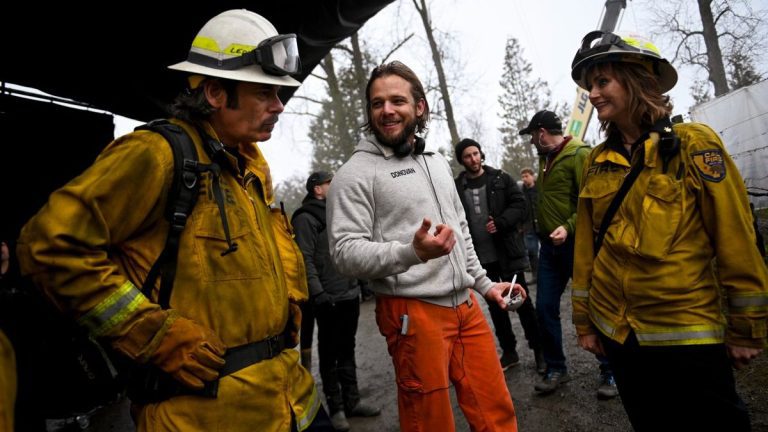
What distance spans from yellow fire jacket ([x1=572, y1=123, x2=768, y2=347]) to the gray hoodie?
830 millimetres

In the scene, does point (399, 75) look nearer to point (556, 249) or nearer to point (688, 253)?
point (688, 253)

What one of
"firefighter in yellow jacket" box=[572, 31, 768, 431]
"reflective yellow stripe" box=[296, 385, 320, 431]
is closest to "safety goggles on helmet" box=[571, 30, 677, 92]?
"firefighter in yellow jacket" box=[572, 31, 768, 431]

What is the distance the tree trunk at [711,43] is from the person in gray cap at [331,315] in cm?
2092

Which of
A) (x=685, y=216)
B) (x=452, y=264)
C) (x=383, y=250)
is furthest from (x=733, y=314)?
(x=383, y=250)

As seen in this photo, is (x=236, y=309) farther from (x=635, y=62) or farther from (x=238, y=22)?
(x=635, y=62)

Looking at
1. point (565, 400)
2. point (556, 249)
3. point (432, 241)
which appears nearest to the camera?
point (432, 241)

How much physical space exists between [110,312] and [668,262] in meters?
2.21

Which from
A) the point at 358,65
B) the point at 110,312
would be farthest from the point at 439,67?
the point at 110,312

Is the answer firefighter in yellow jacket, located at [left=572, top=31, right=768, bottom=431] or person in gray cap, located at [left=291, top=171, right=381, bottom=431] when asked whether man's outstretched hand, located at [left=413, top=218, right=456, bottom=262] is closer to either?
firefighter in yellow jacket, located at [left=572, top=31, right=768, bottom=431]

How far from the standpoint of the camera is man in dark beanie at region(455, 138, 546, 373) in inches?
181

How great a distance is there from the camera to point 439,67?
53.4 ft

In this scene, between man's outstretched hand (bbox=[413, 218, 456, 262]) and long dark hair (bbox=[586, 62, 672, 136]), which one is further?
long dark hair (bbox=[586, 62, 672, 136])

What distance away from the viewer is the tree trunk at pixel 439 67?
15766 mm

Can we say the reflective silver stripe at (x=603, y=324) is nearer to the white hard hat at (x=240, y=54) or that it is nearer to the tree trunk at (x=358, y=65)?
the white hard hat at (x=240, y=54)
